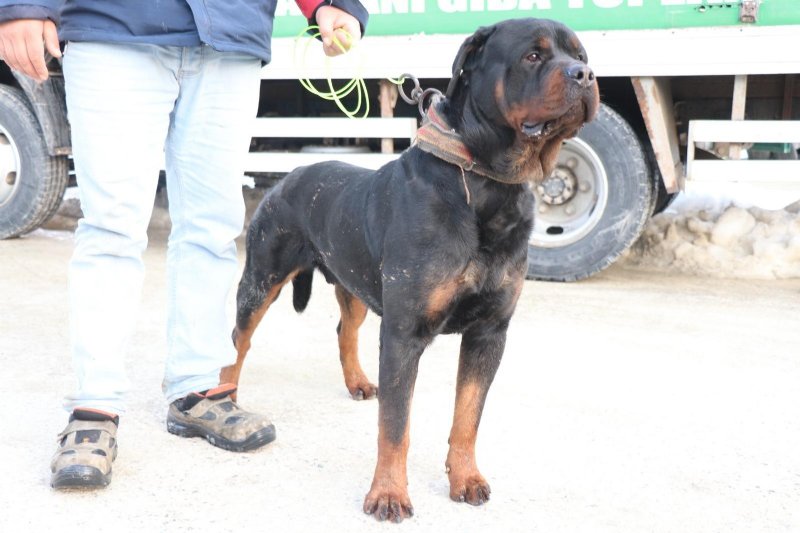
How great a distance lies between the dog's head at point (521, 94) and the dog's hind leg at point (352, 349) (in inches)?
48.4

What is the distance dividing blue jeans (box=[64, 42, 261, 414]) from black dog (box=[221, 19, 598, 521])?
65 cm

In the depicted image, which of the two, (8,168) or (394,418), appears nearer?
(394,418)

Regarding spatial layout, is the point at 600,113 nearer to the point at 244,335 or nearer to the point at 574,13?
the point at 574,13

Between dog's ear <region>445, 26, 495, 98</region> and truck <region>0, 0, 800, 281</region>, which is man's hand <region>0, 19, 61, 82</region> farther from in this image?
truck <region>0, 0, 800, 281</region>

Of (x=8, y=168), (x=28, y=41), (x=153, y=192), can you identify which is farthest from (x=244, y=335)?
(x=8, y=168)

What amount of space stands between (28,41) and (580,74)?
1583 millimetres

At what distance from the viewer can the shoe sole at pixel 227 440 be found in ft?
10.2

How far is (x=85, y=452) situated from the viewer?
9.02 feet

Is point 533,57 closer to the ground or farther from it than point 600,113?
farther from it

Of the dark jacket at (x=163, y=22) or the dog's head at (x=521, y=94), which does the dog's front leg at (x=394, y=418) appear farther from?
the dark jacket at (x=163, y=22)

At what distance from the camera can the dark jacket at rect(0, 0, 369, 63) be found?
107 inches

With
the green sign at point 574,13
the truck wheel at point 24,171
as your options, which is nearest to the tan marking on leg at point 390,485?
the green sign at point 574,13

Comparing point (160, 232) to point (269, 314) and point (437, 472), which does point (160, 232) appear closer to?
point (269, 314)

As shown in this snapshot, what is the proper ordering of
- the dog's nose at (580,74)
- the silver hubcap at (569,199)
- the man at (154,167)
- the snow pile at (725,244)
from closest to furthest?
1. the dog's nose at (580,74)
2. the man at (154,167)
3. the silver hubcap at (569,199)
4. the snow pile at (725,244)
